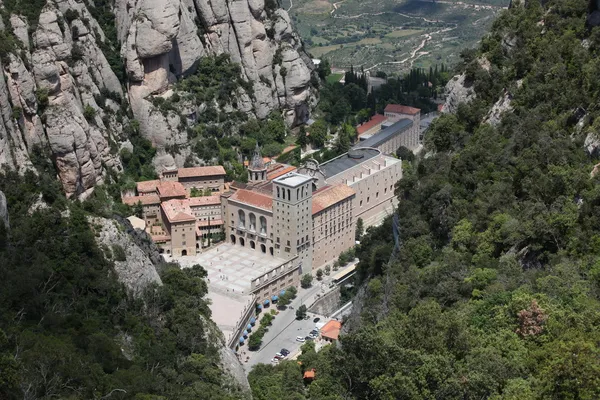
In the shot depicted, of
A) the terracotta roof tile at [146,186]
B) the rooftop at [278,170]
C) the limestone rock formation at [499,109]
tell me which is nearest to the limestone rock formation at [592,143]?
the limestone rock formation at [499,109]

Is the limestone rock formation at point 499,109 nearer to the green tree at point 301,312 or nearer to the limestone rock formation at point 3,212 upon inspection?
the green tree at point 301,312

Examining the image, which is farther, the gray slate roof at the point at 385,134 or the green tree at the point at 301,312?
the gray slate roof at the point at 385,134

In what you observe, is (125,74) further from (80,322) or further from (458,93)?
(80,322)

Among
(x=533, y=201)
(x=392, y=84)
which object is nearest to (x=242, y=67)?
(x=392, y=84)

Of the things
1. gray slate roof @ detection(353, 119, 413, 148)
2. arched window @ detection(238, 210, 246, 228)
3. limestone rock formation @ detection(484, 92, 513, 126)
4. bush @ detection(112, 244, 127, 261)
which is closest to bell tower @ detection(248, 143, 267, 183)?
arched window @ detection(238, 210, 246, 228)

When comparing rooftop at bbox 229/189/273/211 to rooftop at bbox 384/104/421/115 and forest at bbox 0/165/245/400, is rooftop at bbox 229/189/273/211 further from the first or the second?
rooftop at bbox 384/104/421/115

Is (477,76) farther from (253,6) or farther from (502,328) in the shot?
(253,6)

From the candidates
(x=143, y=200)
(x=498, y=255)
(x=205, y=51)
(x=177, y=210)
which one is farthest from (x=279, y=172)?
(x=498, y=255)
